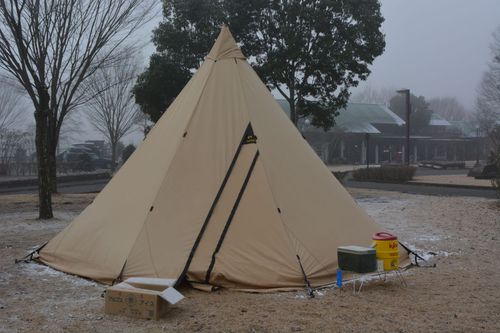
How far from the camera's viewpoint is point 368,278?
260 inches

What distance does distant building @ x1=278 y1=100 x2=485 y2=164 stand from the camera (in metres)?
49.2

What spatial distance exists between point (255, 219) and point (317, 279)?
3.41ft

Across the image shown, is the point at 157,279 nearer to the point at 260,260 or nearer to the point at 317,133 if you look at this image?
the point at 260,260

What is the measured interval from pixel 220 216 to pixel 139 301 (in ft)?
5.83

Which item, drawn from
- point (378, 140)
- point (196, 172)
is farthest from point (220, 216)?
point (378, 140)

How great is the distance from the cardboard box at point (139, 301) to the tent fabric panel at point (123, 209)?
1.18m

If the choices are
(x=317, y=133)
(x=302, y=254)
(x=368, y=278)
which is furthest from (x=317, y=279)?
(x=317, y=133)

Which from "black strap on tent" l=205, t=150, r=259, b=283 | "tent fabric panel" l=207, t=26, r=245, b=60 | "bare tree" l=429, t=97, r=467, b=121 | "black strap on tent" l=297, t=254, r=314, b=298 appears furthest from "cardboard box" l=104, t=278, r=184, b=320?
"bare tree" l=429, t=97, r=467, b=121

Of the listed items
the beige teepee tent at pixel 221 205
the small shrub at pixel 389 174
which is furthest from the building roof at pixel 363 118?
the beige teepee tent at pixel 221 205

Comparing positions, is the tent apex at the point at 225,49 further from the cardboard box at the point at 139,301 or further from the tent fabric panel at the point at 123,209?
the cardboard box at the point at 139,301

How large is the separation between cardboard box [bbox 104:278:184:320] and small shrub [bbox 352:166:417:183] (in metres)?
23.9

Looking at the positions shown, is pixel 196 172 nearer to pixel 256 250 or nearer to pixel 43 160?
pixel 256 250

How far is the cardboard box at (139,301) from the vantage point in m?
4.95

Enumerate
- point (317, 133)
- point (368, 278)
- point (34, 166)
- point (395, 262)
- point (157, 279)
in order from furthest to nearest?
point (317, 133)
point (34, 166)
point (368, 278)
point (395, 262)
point (157, 279)
